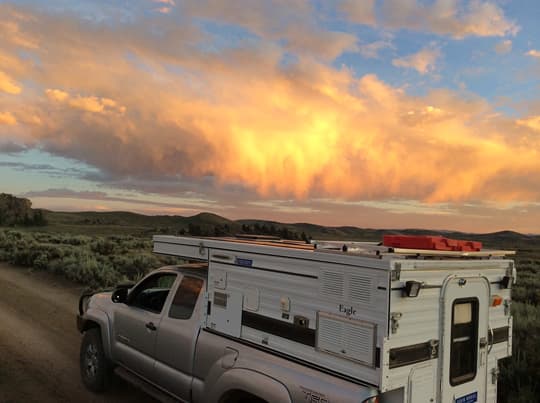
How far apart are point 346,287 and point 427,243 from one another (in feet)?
3.24

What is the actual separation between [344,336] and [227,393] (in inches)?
57.8

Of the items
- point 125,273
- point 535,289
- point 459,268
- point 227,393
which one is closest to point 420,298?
point 459,268

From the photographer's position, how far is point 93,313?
6934 millimetres

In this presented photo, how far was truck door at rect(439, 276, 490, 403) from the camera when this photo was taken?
13.2 feet

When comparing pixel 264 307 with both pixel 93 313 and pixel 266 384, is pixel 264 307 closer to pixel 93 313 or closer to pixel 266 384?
pixel 266 384

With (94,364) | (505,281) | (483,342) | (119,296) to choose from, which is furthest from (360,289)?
(94,364)

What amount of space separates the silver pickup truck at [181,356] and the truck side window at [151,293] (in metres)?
0.01

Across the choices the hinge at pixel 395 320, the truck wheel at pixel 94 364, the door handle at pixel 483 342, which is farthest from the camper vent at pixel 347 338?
the truck wheel at pixel 94 364

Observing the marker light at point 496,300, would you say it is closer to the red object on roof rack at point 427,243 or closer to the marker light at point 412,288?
the red object on roof rack at point 427,243

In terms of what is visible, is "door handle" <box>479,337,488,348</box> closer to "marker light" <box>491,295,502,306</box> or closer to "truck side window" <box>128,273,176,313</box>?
"marker light" <box>491,295,502,306</box>

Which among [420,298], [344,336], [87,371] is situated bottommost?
[87,371]

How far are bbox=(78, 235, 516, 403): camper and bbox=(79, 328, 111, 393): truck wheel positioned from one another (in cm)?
148

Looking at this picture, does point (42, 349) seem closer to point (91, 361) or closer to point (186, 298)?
point (91, 361)

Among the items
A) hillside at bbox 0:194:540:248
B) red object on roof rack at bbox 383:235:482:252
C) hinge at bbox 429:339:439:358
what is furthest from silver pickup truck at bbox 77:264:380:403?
hillside at bbox 0:194:540:248
